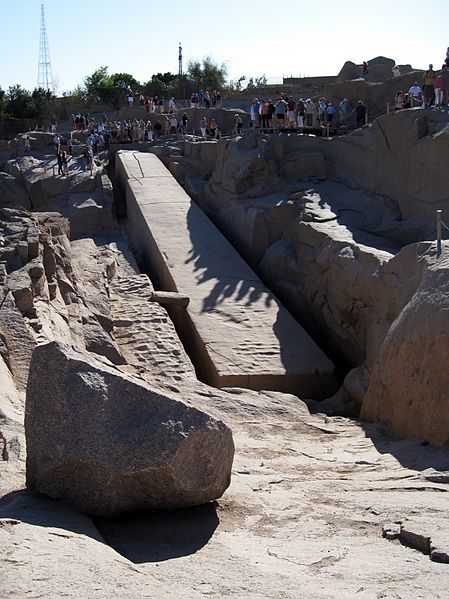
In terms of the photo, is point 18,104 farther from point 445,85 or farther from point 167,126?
point 445,85

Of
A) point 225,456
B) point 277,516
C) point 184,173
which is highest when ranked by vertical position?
point 184,173

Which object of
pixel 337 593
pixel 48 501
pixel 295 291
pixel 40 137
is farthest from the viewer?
pixel 40 137

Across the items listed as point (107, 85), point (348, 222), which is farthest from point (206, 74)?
point (348, 222)

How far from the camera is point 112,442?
3986 mm

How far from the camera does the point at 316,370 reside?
980 cm

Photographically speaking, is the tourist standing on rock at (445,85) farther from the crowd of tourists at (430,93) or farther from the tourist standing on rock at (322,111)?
the tourist standing on rock at (322,111)

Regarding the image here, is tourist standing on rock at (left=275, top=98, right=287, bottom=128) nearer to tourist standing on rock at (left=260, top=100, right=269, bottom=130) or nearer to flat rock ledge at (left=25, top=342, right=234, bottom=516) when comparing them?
tourist standing on rock at (left=260, top=100, right=269, bottom=130)

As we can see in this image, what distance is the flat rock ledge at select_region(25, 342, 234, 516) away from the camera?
13.0 feet

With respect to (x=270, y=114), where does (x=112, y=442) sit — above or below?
below

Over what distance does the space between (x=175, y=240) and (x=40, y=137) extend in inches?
351

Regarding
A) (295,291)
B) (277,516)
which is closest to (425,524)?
(277,516)

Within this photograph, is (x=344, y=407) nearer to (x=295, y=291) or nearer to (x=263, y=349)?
(x=263, y=349)

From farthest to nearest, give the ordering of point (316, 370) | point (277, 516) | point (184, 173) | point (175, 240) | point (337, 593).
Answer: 1. point (184, 173)
2. point (175, 240)
3. point (316, 370)
4. point (277, 516)
5. point (337, 593)

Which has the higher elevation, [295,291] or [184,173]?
[184,173]
